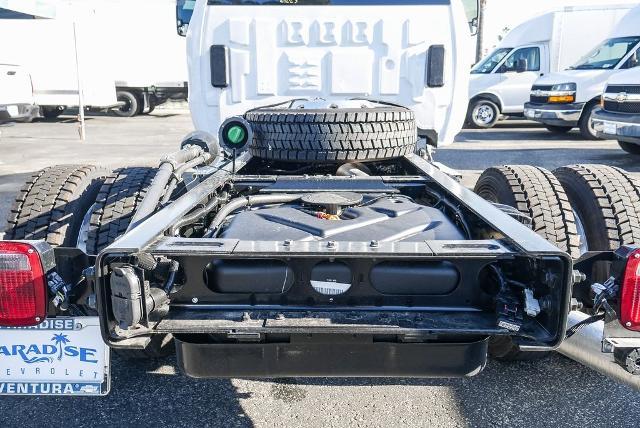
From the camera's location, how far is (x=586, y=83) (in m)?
11.1

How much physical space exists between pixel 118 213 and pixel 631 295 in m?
2.31

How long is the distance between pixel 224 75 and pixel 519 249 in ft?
10.8

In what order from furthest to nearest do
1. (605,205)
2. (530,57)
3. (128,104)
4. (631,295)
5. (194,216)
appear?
(128,104) < (530,57) < (605,205) < (194,216) < (631,295)

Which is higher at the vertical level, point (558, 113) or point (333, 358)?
point (558, 113)

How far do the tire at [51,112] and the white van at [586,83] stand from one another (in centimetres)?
1394

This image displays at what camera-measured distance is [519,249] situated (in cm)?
174

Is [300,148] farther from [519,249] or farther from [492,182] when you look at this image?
[519,249]

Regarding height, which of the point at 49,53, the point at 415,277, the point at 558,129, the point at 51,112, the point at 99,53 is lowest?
the point at 558,129

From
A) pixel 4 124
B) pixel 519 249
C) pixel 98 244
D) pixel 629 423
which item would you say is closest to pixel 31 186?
pixel 98 244

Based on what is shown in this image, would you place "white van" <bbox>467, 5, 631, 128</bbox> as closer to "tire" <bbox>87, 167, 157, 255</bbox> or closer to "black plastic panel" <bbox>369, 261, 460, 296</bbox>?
"tire" <bbox>87, 167, 157, 255</bbox>

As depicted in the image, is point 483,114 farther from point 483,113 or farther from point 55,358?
point 55,358

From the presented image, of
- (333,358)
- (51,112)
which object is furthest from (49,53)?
(333,358)

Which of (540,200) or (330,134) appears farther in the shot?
(330,134)

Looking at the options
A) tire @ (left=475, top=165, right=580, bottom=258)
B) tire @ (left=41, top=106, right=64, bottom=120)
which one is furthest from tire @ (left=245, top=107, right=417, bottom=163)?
tire @ (left=41, top=106, right=64, bottom=120)
